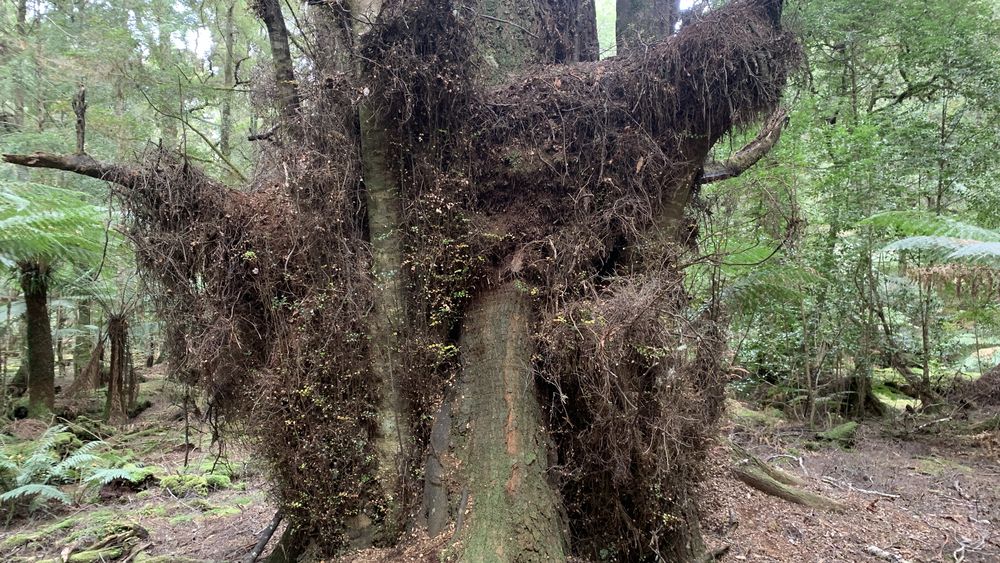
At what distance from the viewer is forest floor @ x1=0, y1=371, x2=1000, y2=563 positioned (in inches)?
183

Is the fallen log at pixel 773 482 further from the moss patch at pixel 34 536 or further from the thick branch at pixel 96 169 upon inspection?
the moss patch at pixel 34 536

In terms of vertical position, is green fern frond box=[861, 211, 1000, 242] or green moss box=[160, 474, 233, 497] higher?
green fern frond box=[861, 211, 1000, 242]

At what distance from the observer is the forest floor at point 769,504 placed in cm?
465

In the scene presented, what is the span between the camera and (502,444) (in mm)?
3533

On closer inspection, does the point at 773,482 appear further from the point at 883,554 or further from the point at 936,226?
the point at 936,226

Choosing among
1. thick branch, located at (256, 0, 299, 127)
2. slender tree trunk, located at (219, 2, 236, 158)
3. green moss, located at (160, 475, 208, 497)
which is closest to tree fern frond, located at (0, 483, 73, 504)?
green moss, located at (160, 475, 208, 497)

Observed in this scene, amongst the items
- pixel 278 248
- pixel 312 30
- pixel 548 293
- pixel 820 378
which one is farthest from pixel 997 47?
pixel 278 248

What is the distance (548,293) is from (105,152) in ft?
33.6

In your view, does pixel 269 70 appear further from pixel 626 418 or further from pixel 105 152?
pixel 105 152

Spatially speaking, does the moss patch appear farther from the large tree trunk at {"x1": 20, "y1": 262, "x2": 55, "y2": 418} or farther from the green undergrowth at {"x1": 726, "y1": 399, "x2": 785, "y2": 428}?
the green undergrowth at {"x1": 726, "y1": 399, "x2": 785, "y2": 428}

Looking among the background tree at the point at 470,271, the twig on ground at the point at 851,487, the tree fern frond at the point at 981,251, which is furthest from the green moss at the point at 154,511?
the tree fern frond at the point at 981,251

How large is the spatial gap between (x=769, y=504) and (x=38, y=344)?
1177cm

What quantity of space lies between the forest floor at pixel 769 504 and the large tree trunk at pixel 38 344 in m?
0.57

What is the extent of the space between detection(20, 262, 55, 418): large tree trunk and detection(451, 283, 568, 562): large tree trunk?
356 inches
